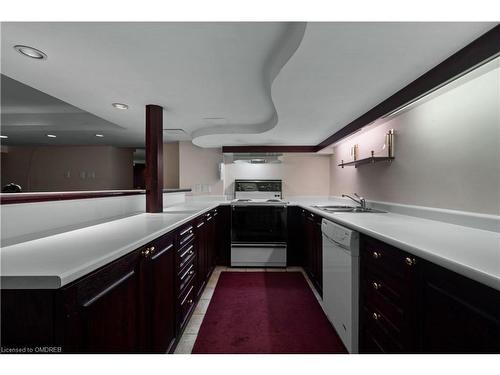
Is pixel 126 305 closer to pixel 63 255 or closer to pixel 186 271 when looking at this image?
pixel 63 255

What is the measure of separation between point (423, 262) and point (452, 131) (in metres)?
1.09

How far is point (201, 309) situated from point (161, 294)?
1.00m

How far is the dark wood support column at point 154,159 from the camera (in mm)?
2428

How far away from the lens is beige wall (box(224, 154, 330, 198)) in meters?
4.34

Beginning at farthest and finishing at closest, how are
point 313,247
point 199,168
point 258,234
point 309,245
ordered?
point 199,168, point 258,234, point 309,245, point 313,247

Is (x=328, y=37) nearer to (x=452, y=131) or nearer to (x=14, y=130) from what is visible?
(x=452, y=131)

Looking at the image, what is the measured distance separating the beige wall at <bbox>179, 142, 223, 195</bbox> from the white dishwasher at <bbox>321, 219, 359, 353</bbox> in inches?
109

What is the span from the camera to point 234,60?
1.61 metres

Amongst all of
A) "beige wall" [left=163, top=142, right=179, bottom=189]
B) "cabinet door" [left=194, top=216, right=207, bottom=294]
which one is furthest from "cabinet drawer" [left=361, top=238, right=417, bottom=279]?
"beige wall" [left=163, top=142, right=179, bottom=189]

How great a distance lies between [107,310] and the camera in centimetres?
92

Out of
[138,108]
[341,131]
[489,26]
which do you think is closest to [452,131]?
[489,26]

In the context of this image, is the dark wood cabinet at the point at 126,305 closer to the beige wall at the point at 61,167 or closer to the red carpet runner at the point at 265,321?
the red carpet runner at the point at 265,321

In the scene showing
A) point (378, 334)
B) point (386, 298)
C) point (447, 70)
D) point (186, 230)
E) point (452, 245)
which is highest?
point (447, 70)

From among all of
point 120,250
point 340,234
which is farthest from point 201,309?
point 120,250
